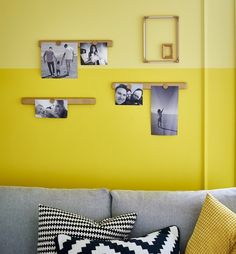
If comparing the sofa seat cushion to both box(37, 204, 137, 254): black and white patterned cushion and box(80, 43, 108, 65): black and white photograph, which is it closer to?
box(37, 204, 137, 254): black and white patterned cushion

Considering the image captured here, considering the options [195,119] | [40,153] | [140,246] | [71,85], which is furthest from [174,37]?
[140,246]

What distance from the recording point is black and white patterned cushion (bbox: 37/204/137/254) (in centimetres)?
168

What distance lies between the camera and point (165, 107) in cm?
226

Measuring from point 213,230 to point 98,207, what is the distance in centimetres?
57

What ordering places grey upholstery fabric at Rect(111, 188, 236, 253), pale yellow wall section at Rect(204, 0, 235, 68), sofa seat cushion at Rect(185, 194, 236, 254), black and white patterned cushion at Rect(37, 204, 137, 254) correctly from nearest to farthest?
sofa seat cushion at Rect(185, 194, 236, 254) → black and white patterned cushion at Rect(37, 204, 137, 254) → grey upholstery fabric at Rect(111, 188, 236, 253) → pale yellow wall section at Rect(204, 0, 235, 68)

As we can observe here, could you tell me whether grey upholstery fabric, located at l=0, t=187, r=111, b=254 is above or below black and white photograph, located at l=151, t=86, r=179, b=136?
below

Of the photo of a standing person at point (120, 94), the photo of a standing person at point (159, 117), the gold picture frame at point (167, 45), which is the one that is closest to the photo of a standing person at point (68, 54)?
the photo of a standing person at point (120, 94)

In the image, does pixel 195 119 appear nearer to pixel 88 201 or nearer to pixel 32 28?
pixel 88 201

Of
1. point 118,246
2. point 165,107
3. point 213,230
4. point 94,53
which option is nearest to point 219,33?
point 165,107

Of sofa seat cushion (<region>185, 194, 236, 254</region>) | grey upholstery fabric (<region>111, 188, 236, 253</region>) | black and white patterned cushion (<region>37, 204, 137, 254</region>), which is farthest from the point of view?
grey upholstery fabric (<region>111, 188, 236, 253</region>)

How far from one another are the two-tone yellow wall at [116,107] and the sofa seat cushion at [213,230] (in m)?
0.57

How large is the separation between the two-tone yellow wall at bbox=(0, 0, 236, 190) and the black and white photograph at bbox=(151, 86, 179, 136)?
4cm

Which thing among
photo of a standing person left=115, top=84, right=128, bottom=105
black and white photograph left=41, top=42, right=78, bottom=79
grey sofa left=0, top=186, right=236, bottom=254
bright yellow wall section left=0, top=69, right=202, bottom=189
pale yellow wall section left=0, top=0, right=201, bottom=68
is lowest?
grey sofa left=0, top=186, right=236, bottom=254

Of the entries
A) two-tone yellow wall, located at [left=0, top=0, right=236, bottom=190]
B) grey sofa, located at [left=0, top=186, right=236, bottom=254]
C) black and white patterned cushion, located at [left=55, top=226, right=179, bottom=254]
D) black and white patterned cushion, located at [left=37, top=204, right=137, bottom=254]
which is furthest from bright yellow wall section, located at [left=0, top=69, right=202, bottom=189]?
black and white patterned cushion, located at [left=55, top=226, right=179, bottom=254]
